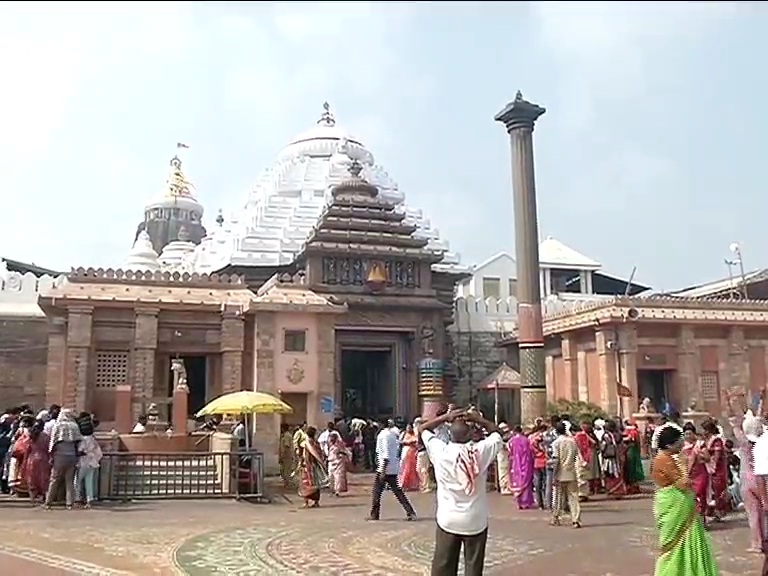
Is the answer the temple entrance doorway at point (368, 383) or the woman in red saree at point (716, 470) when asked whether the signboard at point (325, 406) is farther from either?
the woman in red saree at point (716, 470)

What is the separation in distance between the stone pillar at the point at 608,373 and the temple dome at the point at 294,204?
6.98 m

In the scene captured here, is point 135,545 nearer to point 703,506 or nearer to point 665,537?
point 665,537

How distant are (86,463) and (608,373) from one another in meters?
16.5

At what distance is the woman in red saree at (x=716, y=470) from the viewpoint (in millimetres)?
11164

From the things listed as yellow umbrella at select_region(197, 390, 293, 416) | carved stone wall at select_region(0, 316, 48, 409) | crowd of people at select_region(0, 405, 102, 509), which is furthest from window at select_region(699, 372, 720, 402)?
carved stone wall at select_region(0, 316, 48, 409)

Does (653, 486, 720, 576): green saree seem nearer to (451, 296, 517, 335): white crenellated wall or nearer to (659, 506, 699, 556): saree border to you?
(659, 506, 699, 556): saree border

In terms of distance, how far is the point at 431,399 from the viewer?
82.0ft

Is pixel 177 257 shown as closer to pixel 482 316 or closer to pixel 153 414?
pixel 482 316

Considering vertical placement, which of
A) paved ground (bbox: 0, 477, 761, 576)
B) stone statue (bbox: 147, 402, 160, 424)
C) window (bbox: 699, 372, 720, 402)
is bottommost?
paved ground (bbox: 0, 477, 761, 576)

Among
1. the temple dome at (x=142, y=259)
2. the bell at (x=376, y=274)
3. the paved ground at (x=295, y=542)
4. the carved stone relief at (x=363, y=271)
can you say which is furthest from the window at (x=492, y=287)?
the paved ground at (x=295, y=542)

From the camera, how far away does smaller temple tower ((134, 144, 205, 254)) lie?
50531mm

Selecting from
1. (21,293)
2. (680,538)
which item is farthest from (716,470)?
(21,293)

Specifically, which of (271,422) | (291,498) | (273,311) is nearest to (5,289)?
(273,311)

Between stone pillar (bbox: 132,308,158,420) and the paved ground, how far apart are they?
865cm
